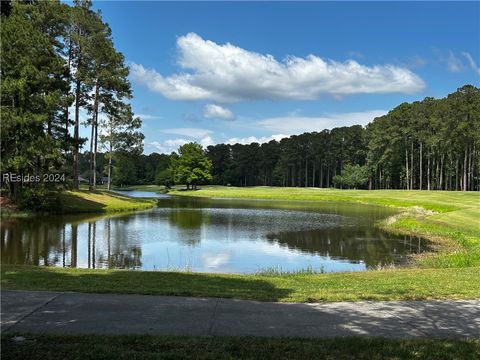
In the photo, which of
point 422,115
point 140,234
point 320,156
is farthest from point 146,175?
point 140,234

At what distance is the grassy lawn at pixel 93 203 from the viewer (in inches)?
1563

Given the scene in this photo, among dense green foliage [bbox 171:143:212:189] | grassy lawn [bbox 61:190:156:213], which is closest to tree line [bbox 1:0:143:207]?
grassy lawn [bbox 61:190:156:213]

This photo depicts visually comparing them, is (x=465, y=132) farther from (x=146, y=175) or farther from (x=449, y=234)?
(x=146, y=175)

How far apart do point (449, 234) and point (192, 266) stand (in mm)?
17269

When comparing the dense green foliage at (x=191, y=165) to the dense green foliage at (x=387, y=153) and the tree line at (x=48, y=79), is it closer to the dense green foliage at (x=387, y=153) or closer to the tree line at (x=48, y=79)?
the dense green foliage at (x=387, y=153)

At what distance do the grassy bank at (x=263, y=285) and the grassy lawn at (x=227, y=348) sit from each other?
292cm

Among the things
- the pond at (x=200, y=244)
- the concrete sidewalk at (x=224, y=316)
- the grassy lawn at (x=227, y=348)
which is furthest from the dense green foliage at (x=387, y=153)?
the grassy lawn at (x=227, y=348)

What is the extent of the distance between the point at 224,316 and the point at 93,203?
3709cm

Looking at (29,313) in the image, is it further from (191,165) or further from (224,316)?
(191,165)

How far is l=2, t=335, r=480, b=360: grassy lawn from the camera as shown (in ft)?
18.0

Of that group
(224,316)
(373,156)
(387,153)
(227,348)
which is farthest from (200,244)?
(373,156)

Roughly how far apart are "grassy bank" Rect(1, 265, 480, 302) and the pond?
5236 mm

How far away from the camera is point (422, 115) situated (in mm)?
84562

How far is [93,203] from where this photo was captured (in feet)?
139
